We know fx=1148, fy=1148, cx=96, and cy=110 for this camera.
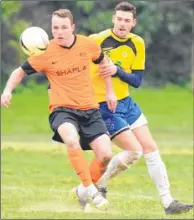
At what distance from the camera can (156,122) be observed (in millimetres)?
38031

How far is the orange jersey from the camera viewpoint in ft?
40.2

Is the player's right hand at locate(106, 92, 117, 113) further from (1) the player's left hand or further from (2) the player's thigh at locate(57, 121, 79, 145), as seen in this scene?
(2) the player's thigh at locate(57, 121, 79, 145)

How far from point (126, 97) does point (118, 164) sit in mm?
827

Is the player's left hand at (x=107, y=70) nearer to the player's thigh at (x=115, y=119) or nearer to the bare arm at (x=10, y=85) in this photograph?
the player's thigh at (x=115, y=119)

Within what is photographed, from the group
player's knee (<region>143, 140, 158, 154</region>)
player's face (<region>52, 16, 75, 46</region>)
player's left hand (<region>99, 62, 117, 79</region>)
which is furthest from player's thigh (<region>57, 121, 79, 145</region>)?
player's knee (<region>143, 140, 158, 154</region>)

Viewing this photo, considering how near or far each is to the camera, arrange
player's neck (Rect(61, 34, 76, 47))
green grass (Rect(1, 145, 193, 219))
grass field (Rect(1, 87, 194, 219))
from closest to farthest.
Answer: player's neck (Rect(61, 34, 76, 47))
green grass (Rect(1, 145, 193, 219))
grass field (Rect(1, 87, 194, 219))

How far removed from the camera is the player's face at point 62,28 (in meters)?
11.9

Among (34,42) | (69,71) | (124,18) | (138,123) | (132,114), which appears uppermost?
(124,18)

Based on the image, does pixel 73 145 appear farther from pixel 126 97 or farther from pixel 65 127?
pixel 126 97

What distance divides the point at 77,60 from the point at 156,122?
25.9 metres

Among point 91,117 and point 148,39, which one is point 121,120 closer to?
point 91,117

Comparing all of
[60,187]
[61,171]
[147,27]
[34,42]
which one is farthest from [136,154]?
[147,27]

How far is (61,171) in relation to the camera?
21.7 meters

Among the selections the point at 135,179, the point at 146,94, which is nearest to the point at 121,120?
the point at 135,179
